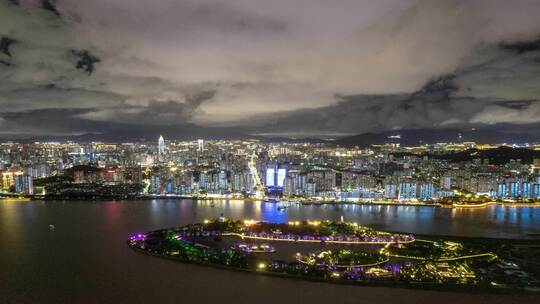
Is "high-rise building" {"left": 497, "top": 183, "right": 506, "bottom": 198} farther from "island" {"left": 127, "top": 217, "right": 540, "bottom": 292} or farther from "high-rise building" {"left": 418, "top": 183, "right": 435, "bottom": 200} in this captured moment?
"island" {"left": 127, "top": 217, "right": 540, "bottom": 292}

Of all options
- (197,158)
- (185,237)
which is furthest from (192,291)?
(197,158)

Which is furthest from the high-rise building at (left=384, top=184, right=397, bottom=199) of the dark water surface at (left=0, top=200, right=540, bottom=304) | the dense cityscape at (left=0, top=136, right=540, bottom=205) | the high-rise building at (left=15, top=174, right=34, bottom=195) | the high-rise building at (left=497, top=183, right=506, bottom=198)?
the high-rise building at (left=15, top=174, right=34, bottom=195)

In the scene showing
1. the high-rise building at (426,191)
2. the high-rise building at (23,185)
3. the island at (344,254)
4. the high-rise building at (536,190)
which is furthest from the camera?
the high-rise building at (23,185)

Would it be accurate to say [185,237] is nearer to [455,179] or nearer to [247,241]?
[247,241]

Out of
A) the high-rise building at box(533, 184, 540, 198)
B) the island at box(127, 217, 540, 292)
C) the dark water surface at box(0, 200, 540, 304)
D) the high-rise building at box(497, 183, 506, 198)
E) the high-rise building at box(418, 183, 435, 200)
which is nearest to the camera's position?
the dark water surface at box(0, 200, 540, 304)

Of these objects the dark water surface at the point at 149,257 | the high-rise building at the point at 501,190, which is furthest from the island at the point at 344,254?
the high-rise building at the point at 501,190

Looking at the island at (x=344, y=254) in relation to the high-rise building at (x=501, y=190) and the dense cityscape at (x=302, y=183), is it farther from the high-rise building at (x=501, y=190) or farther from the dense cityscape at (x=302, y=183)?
the high-rise building at (x=501, y=190)

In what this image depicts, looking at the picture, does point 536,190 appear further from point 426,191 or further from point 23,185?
point 23,185

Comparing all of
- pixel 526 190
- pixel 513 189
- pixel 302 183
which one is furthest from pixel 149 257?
pixel 526 190
